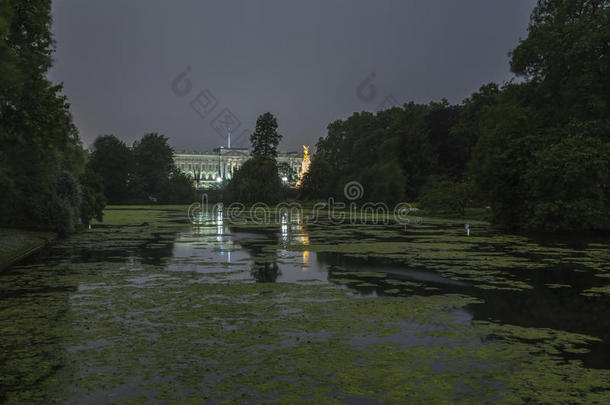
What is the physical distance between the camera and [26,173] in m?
26.7

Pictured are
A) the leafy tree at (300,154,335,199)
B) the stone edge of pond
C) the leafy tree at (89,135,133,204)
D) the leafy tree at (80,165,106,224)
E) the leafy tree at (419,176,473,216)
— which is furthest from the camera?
the leafy tree at (89,135,133,204)

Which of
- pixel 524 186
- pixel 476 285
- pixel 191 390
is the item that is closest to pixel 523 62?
pixel 524 186

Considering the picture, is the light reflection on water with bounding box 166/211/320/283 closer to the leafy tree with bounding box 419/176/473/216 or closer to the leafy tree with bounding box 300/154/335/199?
the leafy tree with bounding box 419/176/473/216

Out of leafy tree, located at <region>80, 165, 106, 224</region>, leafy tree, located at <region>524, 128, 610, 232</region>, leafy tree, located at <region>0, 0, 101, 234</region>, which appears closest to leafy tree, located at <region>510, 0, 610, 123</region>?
leafy tree, located at <region>524, 128, 610, 232</region>

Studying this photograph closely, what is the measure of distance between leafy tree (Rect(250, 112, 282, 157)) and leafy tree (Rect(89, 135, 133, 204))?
2563cm

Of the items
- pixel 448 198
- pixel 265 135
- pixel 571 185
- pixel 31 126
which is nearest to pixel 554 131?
pixel 571 185

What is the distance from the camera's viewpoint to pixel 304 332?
8.05 meters

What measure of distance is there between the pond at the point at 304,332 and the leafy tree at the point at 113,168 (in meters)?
92.0

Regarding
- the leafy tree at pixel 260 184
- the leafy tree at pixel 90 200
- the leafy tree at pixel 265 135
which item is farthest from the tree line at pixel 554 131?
the leafy tree at pixel 265 135

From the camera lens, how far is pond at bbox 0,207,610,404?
570cm

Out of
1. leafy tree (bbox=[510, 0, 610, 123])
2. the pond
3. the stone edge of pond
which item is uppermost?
leafy tree (bbox=[510, 0, 610, 123])

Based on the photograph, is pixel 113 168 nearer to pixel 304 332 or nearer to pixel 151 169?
pixel 151 169

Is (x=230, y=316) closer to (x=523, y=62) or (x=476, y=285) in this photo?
(x=476, y=285)

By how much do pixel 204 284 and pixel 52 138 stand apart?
33.7 feet
